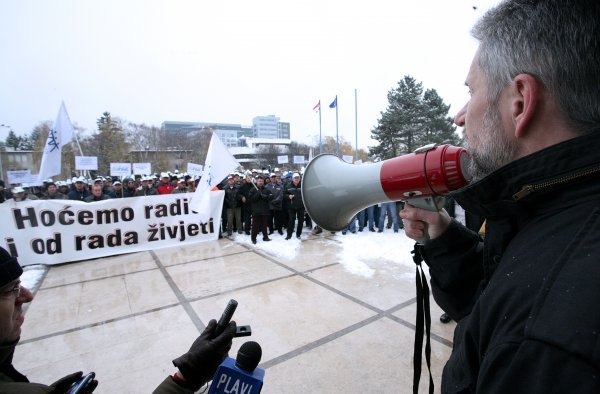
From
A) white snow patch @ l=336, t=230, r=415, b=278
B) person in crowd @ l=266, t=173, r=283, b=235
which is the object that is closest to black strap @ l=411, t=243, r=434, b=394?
white snow patch @ l=336, t=230, r=415, b=278

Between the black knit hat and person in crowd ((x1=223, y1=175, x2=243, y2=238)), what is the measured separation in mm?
7633

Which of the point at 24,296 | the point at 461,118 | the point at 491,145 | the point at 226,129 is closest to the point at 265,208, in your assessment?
the point at 24,296

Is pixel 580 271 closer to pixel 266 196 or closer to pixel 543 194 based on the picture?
pixel 543 194

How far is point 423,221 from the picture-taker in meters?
1.61

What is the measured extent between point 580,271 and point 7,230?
853 cm

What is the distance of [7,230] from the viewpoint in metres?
6.20

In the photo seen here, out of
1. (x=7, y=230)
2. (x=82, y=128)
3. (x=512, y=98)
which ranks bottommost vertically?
(x=7, y=230)

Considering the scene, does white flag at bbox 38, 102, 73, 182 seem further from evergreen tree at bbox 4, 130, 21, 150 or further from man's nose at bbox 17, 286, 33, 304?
evergreen tree at bbox 4, 130, 21, 150

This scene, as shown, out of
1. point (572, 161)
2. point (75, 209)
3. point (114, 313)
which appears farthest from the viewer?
point (75, 209)

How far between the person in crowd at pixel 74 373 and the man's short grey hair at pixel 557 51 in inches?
57.8

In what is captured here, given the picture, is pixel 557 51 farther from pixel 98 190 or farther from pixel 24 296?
pixel 98 190

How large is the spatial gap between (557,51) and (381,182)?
3.16ft

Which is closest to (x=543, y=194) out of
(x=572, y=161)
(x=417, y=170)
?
(x=572, y=161)

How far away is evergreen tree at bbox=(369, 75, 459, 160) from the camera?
99.9 feet
